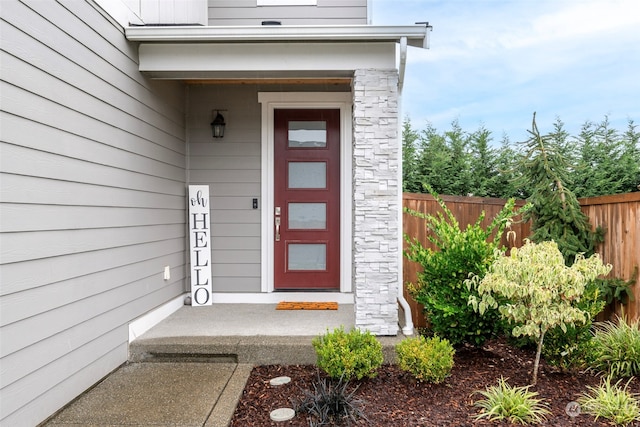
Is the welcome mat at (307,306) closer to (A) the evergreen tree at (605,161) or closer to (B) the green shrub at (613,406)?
(B) the green shrub at (613,406)

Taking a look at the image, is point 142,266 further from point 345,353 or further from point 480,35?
point 480,35

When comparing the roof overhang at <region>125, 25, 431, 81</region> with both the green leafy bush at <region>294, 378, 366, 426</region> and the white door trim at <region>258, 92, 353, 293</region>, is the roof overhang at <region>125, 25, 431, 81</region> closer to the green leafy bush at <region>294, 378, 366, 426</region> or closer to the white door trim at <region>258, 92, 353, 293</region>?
the white door trim at <region>258, 92, 353, 293</region>

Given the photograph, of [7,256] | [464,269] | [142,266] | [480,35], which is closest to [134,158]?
[142,266]

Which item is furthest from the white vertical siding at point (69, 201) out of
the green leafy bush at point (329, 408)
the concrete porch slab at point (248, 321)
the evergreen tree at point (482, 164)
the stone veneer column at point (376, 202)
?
the evergreen tree at point (482, 164)

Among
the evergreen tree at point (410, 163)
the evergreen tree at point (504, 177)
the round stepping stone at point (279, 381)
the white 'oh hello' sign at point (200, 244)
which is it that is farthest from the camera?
the evergreen tree at point (410, 163)

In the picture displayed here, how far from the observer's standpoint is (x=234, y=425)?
2.37 meters

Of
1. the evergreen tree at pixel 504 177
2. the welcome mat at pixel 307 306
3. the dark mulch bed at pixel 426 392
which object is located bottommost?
the dark mulch bed at pixel 426 392

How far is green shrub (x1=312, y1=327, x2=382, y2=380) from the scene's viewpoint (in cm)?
272

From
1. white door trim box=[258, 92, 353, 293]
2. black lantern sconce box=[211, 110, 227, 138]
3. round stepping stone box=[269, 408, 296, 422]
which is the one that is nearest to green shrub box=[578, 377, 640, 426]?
round stepping stone box=[269, 408, 296, 422]

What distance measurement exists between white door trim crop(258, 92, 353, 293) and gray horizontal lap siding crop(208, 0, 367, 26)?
0.82m

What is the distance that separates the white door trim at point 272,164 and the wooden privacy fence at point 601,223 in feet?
2.10

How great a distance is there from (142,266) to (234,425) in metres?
1.74

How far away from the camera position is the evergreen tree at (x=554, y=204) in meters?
3.93

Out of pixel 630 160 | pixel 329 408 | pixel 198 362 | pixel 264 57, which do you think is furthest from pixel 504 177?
pixel 198 362
